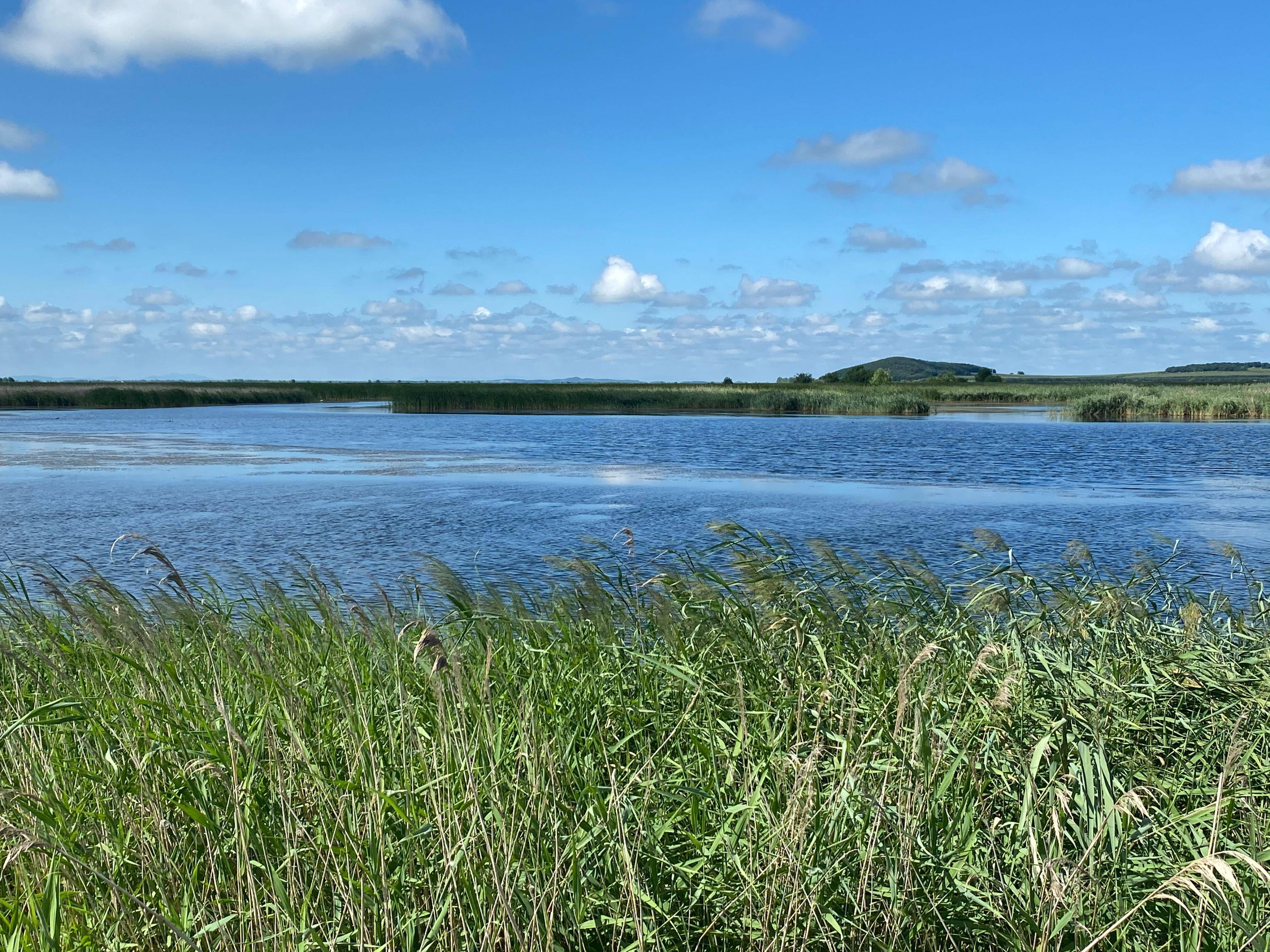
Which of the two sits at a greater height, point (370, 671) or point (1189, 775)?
point (370, 671)

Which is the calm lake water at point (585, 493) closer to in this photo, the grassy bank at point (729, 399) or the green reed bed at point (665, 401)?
the grassy bank at point (729, 399)

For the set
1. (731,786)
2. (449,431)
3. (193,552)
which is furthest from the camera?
(449,431)

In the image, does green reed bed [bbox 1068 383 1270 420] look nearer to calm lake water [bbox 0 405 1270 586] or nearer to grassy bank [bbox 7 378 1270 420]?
grassy bank [bbox 7 378 1270 420]

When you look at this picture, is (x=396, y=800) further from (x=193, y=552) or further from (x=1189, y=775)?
(x=193, y=552)

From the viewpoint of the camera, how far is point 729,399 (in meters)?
69.2

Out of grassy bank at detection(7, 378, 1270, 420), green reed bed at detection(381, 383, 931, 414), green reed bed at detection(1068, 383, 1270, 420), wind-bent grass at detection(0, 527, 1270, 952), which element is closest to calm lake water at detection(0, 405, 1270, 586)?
wind-bent grass at detection(0, 527, 1270, 952)

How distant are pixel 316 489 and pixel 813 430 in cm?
2706

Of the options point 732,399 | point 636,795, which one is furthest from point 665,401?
point 636,795

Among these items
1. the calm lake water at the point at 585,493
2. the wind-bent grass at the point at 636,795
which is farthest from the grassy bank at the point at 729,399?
the wind-bent grass at the point at 636,795

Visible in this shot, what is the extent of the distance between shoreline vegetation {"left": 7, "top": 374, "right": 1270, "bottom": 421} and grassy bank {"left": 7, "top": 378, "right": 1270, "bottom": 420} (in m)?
0.07

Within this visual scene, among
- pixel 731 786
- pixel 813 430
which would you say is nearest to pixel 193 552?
pixel 731 786

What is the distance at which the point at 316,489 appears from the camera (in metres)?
20.0

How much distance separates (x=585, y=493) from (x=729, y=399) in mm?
50121

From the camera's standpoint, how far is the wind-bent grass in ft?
9.91
